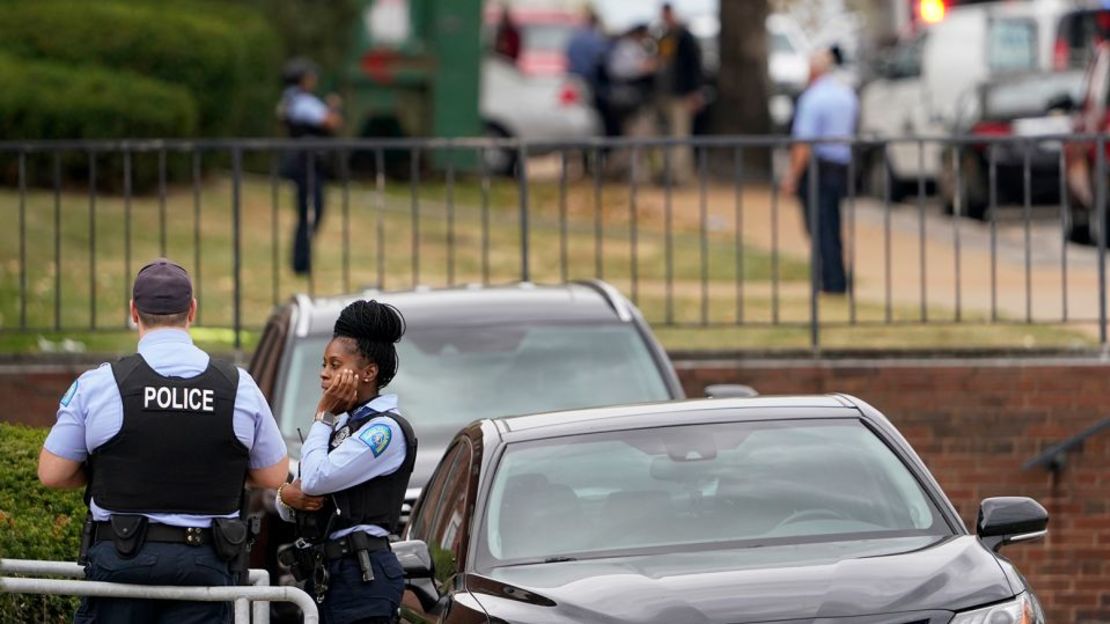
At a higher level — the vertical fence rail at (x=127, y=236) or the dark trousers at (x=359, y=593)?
the vertical fence rail at (x=127, y=236)

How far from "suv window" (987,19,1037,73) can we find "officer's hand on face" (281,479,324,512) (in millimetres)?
19929

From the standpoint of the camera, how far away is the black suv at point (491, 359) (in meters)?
9.01

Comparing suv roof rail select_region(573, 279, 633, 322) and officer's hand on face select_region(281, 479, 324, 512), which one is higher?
suv roof rail select_region(573, 279, 633, 322)

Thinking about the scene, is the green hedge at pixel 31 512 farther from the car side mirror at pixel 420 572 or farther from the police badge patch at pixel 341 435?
the police badge patch at pixel 341 435

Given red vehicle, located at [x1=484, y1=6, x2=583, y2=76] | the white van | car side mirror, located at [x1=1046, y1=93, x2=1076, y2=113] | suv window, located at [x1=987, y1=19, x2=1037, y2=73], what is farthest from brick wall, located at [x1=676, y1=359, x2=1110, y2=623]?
red vehicle, located at [x1=484, y1=6, x2=583, y2=76]

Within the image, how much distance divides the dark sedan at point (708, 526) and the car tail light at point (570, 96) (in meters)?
20.4

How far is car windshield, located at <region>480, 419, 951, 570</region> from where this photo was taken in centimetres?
640

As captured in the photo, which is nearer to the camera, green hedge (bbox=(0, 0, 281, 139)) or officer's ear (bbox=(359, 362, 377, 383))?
officer's ear (bbox=(359, 362, 377, 383))

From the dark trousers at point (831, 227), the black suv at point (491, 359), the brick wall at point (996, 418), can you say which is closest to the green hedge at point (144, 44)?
the dark trousers at point (831, 227)

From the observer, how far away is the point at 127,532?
5832 millimetres

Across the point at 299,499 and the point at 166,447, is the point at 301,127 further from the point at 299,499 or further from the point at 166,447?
the point at 166,447

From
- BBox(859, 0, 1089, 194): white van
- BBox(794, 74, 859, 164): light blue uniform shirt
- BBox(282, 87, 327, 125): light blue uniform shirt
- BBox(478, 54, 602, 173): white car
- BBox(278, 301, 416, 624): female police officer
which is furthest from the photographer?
BBox(478, 54, 602, 173): white car

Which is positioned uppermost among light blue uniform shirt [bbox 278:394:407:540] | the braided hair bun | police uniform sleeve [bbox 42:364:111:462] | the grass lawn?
the braided hair bun

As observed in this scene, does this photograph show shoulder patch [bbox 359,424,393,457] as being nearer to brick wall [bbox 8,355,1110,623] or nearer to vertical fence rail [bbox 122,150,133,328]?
brick wall [bbox 8,355,1110,623]
